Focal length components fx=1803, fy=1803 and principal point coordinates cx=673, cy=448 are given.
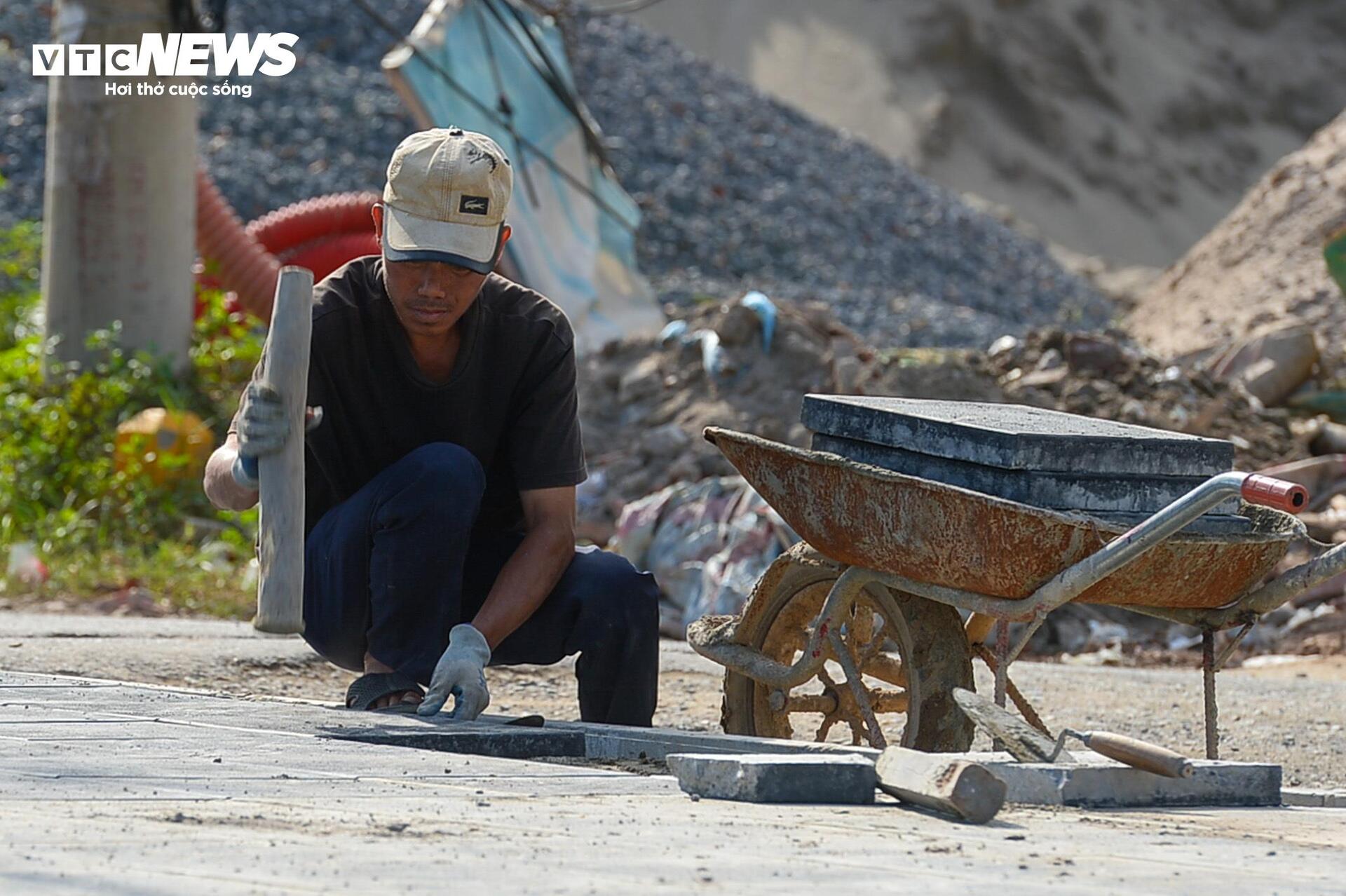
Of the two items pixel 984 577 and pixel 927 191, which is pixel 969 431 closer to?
pixel 984 577

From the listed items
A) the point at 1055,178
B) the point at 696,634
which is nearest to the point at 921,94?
the point at 1055,178

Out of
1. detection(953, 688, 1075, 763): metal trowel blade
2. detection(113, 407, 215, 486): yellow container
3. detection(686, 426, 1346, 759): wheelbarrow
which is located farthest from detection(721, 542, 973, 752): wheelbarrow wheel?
detection(113, 407, 215, 486): yellow container

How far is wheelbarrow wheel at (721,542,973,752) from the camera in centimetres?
353

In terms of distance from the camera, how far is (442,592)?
360cm

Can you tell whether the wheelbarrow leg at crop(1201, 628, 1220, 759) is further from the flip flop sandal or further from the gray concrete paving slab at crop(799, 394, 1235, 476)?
the flip flop sandal

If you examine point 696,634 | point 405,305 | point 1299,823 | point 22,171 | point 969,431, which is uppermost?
point 22,171

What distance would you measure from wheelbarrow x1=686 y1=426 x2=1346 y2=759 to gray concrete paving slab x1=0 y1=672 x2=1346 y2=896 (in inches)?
18.5

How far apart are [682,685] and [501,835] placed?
347cm

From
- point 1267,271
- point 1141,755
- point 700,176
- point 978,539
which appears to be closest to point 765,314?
point 978,539

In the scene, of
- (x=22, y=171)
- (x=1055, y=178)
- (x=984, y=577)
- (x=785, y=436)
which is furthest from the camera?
(x=1055, y=178)

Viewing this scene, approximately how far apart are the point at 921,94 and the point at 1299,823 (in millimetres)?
28996

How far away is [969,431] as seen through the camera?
10.8 feet

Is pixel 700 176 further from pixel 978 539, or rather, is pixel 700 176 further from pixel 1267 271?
pixel 978 539

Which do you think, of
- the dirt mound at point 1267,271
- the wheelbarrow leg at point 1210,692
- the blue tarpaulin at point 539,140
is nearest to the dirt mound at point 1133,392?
the blue tarpaulin at point 539,140
